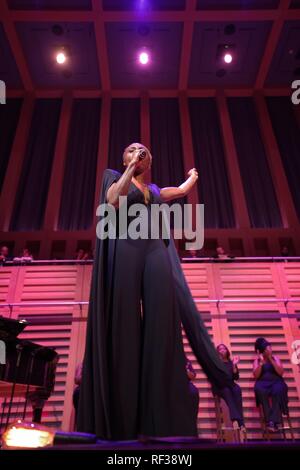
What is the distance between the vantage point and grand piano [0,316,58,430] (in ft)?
10.5

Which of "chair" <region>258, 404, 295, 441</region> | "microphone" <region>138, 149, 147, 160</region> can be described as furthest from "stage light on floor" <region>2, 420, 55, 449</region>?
"chair" <region>258, 404, 295, 441</region>

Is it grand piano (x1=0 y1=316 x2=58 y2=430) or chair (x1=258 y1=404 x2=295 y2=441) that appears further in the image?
chair (x1=258 y1=404 x2=295 y2=441)

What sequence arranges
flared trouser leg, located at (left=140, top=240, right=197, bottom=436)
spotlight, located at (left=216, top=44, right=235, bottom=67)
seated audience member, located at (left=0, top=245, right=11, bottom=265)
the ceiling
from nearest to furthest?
flared trouser leg, located at (left=140, top=240, right=197, bottom=436)
seated audience member, located at (left=0, top=245, right=11, bottom=265)
the ceiling
spotlight, located at (left=216, top=44, right=235, bottom=67)

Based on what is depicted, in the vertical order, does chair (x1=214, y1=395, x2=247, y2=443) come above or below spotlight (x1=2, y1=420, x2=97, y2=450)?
above

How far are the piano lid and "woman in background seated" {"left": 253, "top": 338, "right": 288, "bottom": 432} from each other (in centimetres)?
324

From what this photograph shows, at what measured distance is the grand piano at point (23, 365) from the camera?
3.19 m

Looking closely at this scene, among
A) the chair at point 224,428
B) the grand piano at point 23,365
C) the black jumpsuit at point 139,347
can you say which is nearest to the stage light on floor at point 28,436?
the black jumpsuit at point 139,347

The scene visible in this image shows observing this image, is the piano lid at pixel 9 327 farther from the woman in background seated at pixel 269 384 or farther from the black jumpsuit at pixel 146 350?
the woman in background seated at pixel 269 384

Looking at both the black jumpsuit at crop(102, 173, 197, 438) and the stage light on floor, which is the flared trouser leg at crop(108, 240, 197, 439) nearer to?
the black jumpsuit at crop(102, 173, 197, 438)

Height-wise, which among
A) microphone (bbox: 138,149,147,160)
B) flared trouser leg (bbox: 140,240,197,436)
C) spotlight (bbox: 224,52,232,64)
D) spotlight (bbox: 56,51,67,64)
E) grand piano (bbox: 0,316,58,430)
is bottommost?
flared trouser leg (bbox: 140,240,197,436)

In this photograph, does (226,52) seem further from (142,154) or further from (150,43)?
(142,154)

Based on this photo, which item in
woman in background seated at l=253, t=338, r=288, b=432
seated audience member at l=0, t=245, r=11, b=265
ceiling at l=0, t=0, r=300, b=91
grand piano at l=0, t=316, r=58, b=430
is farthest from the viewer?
ceiling at l=0, t=0, r=300, b=91
